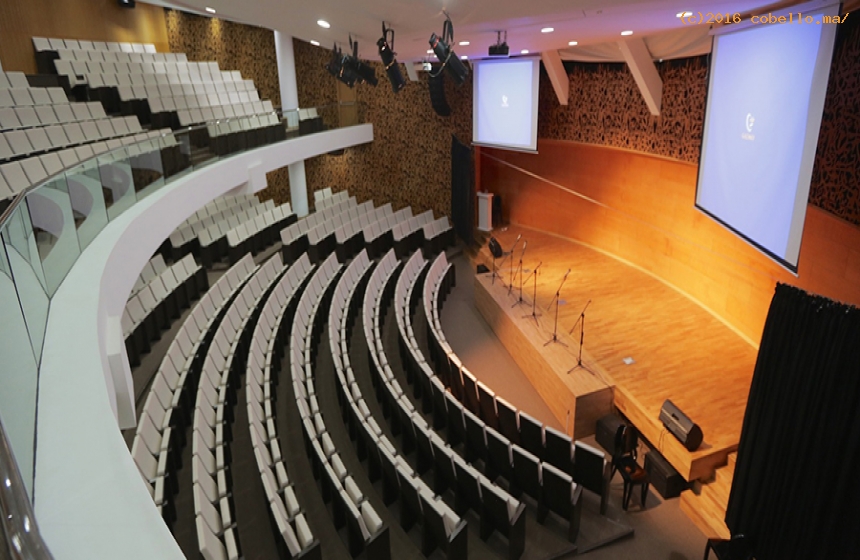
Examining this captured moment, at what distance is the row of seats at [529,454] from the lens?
187 inches

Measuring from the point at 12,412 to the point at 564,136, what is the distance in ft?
33.8

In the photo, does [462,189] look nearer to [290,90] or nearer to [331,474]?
[290,90]

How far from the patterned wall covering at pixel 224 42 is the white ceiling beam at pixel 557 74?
7325mm

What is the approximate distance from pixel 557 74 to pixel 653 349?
5468 mm

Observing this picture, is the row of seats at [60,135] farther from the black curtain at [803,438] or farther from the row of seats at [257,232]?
the black curtain at [803,438]

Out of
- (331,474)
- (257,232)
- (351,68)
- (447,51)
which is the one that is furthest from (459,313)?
(331,474)

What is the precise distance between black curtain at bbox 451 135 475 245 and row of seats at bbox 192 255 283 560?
4990 millimetres


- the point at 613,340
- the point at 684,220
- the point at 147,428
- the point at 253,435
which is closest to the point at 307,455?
the point at 253,435

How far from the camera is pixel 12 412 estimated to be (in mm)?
1817

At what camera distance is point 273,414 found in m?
5.67

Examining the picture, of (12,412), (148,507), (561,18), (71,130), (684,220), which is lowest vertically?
(684,220)

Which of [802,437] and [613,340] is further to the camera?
[613,340]

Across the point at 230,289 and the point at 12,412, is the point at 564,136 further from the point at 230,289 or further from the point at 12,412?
the point at 12,412

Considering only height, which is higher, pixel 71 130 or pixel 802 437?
pixel 71 130
